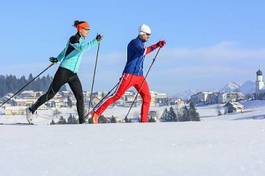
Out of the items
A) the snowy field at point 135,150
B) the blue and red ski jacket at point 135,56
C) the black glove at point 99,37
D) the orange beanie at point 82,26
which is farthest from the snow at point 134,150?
the blue and red ski jacket at point 135,56

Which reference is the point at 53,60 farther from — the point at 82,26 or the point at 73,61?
the point at 82,26

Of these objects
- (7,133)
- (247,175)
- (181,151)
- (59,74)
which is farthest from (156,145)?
(59,74)

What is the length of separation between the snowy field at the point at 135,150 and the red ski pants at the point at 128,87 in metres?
2.62

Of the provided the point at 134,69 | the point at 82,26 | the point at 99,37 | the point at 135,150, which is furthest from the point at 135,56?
the point at 135,150

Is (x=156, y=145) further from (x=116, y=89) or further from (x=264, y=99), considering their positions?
(x=264, y=99)

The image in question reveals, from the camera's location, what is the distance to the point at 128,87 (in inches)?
411

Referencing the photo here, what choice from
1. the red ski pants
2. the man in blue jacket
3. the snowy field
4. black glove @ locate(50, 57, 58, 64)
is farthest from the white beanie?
the snowy field

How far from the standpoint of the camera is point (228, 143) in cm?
635

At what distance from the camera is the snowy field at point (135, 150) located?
17.4ft

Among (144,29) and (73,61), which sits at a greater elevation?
(144,29)

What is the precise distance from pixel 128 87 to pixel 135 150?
4.41 metres

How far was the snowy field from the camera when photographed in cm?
530

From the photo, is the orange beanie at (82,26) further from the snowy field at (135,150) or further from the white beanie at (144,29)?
the snowy field at (135,150)

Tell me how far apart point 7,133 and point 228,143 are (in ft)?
8.75
